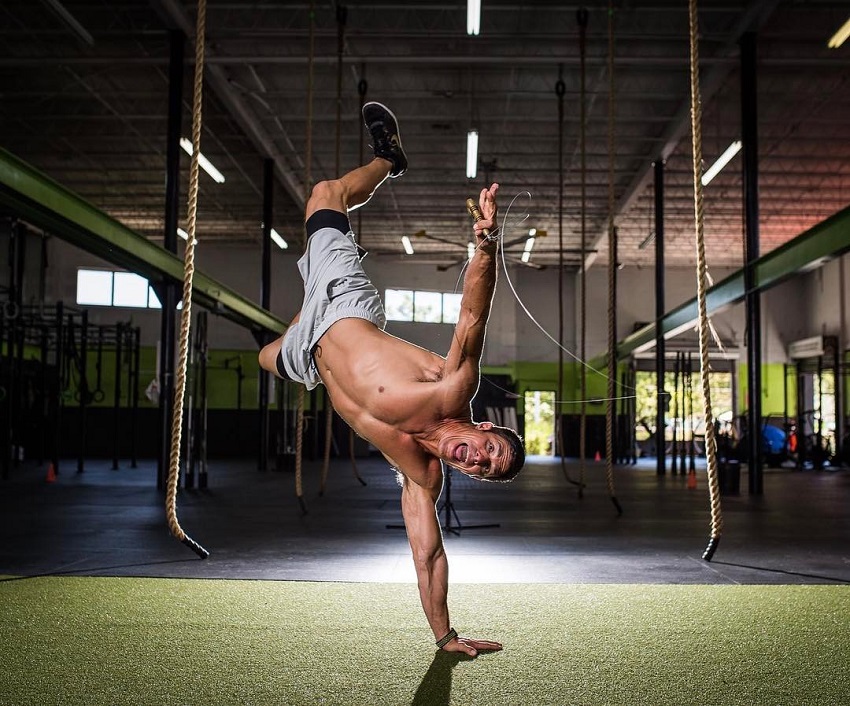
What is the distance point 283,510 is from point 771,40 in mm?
8357

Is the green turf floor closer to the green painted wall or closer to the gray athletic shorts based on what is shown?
the gray athletic shorts

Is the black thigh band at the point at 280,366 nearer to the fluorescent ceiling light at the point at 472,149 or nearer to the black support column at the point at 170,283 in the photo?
the black support column at the point at 170,283

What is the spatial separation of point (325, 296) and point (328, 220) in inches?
16.2

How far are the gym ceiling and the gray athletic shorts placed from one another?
3.54 metres

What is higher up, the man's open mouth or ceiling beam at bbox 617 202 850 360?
ceiling beam at bbox 617 202 850 360

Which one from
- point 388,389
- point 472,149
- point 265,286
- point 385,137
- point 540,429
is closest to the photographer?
point 388,389

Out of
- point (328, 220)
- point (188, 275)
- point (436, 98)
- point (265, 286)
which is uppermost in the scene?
point (436, 98)

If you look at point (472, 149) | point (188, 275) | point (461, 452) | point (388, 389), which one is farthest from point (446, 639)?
point (472, 149)

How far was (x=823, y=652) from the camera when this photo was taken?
2693mm

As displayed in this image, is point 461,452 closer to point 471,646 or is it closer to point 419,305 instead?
point 471,646

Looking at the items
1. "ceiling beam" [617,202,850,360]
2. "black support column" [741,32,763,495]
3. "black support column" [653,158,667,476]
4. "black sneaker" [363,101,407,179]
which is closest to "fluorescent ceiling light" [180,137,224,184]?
"black support column" [653,158,667,476]

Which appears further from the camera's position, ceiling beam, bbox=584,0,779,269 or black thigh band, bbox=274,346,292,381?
ceiling beam, bbox=584,0,779,269

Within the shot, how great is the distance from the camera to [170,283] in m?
8.09

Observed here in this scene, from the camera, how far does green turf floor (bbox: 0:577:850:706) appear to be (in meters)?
2.29
